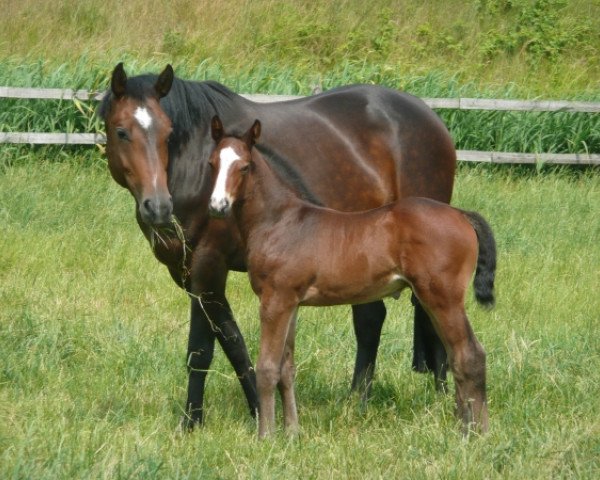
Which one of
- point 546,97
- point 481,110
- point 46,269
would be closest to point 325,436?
point 46,269

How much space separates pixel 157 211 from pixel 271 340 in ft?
2.60

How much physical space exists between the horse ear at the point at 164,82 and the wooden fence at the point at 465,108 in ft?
19.9

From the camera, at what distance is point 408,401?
19.4 ft

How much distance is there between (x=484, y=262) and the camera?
5176 millimetres

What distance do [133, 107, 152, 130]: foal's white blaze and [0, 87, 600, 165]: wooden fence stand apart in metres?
6.21

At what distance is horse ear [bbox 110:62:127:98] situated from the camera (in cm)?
533

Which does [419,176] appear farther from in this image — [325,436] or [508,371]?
[325,436]

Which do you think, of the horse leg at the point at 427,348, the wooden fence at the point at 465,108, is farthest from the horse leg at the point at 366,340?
the wooden fence at the point at 465,108

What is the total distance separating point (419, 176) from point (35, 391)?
2.61m

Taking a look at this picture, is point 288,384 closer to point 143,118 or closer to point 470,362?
point 470,362

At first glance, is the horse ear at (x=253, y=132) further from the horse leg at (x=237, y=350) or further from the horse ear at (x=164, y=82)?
the horse leg at (x=237, y=350)

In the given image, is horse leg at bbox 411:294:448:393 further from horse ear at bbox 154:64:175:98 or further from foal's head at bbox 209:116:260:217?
horse ear at bbox 154:64:175:98

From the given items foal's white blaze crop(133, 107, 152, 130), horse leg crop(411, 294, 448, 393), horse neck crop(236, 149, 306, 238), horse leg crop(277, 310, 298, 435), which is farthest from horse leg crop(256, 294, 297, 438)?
horse leg crop(411, 294, 448, 393)

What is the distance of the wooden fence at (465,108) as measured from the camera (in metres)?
11.4
